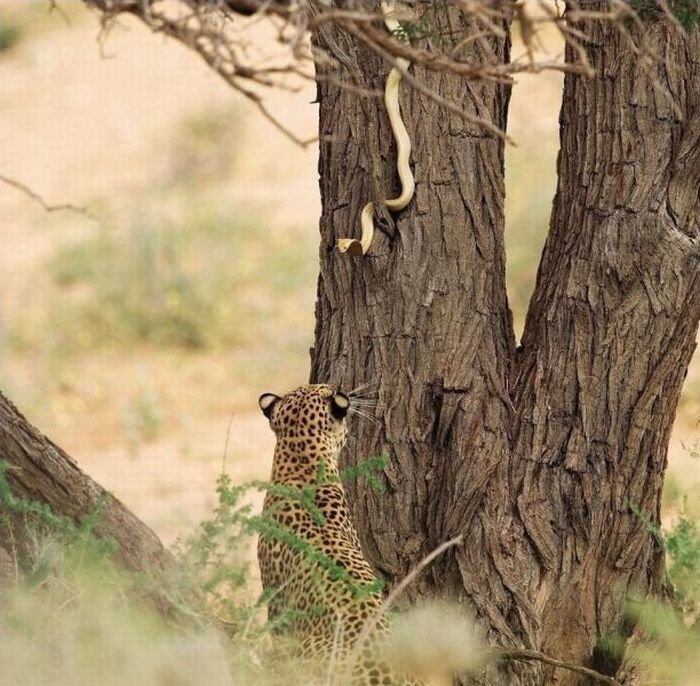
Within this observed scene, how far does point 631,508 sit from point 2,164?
51.1 ft

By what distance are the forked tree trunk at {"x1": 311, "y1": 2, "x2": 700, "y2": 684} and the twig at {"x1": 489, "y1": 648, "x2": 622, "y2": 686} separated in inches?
2.8

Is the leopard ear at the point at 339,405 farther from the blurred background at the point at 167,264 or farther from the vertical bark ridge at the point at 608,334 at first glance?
the blurred background at the point at 167,264

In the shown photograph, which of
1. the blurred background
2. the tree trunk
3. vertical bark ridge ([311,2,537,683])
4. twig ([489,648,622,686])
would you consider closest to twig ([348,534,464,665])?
the tree trunk

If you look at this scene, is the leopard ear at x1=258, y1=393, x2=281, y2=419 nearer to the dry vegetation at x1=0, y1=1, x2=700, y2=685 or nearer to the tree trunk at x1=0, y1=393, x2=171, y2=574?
the tree trunk at x1=0, y1=393, x2=171, y2=574

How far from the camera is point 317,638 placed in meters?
4.35

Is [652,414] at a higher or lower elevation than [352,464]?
higher

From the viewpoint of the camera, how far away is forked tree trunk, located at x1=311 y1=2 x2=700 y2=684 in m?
4.76

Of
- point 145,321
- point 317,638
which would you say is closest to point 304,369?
point 145,321

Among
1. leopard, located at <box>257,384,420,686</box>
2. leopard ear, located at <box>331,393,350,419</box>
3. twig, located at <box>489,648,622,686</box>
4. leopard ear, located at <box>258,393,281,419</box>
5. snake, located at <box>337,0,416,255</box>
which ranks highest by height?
snake, located at <box>337,0,416,255</box>

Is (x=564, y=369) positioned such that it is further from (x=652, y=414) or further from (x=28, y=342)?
(x=28, y=342)

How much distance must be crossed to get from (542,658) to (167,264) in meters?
10.4

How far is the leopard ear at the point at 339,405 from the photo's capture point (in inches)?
193

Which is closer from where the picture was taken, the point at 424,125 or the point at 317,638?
the point at 317,638

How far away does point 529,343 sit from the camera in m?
5.01
